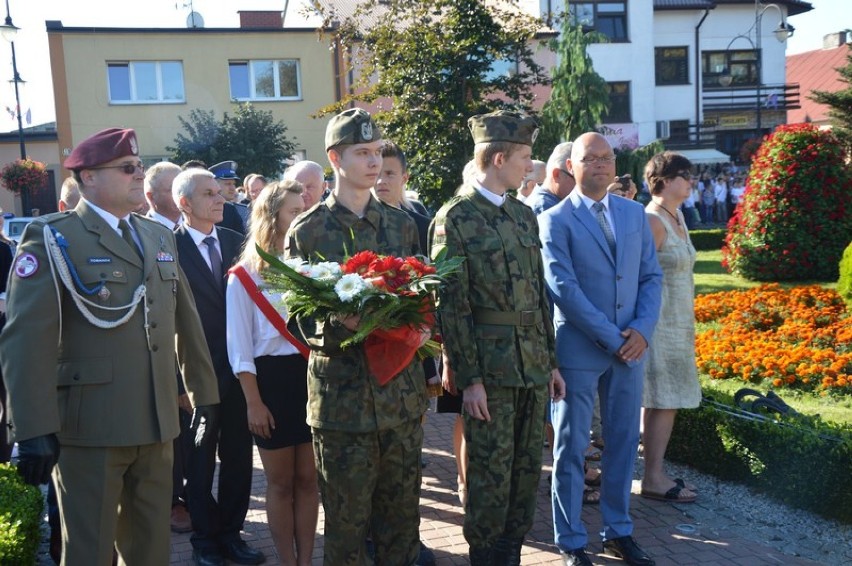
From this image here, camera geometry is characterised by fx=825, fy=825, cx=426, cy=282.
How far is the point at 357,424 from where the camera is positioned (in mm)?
3645

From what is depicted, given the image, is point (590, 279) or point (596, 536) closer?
point (590, 279)

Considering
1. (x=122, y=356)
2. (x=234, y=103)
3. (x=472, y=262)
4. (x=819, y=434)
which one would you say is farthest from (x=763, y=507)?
(x=234, y=103)

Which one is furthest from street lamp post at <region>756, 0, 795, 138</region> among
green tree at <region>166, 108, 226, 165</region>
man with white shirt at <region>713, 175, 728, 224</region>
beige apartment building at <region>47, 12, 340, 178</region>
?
green tree at <region>166, 108, 226, 165</region>

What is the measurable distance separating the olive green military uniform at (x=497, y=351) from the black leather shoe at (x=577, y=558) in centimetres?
43

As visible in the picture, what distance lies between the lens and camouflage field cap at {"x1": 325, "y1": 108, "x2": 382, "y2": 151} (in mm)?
3809

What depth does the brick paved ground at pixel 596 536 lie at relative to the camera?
4.89 metres

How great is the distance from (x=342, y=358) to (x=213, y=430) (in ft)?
5.27

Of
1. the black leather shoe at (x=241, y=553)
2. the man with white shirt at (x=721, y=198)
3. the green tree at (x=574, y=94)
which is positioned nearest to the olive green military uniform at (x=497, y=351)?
the black leather shoe at (x=241, y=553)

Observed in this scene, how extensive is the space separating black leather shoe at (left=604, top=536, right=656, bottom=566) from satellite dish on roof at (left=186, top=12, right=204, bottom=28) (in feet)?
102

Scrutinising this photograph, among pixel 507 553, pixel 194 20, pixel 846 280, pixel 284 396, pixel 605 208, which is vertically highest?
pixel 194 20

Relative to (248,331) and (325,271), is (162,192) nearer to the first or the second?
(248,331)

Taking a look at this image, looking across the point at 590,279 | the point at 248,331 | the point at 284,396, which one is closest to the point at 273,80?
the point at 590,279

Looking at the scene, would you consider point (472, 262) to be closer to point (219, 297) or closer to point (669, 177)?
point (219, 297)

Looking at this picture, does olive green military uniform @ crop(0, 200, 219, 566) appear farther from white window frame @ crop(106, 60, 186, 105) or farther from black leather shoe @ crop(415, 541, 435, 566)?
white window frame @ crop(106, 60, 186, 105)
